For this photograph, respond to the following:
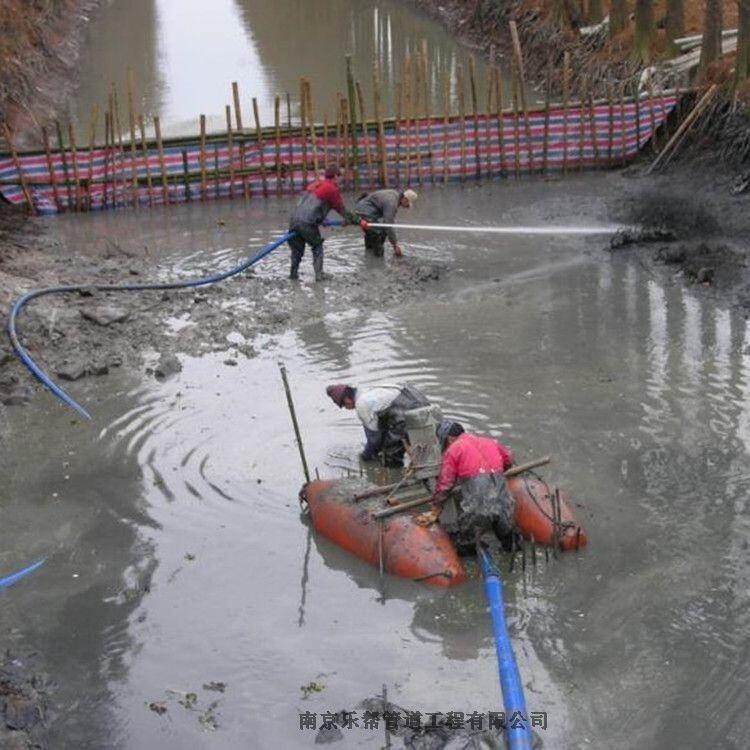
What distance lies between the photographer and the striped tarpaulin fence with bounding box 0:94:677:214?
19328 mm

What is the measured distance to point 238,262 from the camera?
17.0 m

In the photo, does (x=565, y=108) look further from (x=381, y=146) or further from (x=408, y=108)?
(x=381, y=146)

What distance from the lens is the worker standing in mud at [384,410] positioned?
33.2 ft

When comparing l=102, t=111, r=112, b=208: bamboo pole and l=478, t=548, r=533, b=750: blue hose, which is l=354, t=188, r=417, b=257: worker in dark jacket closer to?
l=102, t=111, r=112, b=208: bamboo pole

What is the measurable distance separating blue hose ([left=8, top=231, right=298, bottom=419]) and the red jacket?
4717 mm

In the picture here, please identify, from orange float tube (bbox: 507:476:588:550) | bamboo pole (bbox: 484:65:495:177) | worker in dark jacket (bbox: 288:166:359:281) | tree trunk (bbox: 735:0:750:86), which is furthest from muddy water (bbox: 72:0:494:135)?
orange float tube (bbox: 507:476:588:550)

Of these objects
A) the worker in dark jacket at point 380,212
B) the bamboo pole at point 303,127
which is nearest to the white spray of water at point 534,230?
the worker in dark jacket at point 380,212

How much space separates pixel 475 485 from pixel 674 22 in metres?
14.7

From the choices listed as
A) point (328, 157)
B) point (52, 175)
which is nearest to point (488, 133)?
point (328, 157)

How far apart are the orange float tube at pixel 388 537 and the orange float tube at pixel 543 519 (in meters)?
0.65

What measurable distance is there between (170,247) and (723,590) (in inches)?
454

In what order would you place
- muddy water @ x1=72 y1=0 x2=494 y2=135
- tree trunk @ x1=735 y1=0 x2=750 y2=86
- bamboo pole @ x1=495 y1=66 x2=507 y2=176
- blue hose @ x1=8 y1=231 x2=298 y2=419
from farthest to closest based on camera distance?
muddy water @ x1=72 y1=0 x2=494 y2=135, bamboo pole @ x1=495 y1=66 x2=507 y2=176, tree trunk @ x1=735 y1=0 x2=750 y2=86, blue hose @ x1=8 y1=231 x2=298 y2=419

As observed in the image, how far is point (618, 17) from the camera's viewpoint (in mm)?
23062

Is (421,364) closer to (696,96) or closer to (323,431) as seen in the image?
(323,431)
